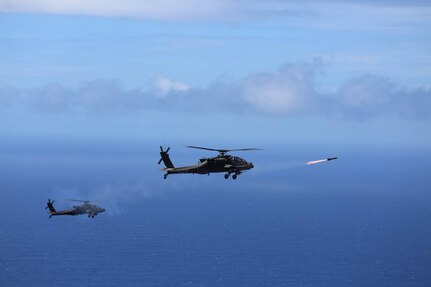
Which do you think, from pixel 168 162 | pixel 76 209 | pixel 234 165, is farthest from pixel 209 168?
pixel 76 209

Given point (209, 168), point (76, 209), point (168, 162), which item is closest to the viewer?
point (209, 168)

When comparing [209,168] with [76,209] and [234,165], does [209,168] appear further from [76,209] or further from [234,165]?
[76,209]

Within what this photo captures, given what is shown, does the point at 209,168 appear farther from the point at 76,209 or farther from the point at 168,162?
the point at 76,209

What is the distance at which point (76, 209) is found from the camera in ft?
401

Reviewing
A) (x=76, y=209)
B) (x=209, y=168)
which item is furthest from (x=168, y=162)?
(x=76, y=209)

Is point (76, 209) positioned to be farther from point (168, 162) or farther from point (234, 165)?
point (234, 165)

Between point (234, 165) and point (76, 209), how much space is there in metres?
47.8

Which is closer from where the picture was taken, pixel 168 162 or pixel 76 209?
pixel 168 162

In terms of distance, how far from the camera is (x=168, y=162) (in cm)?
9050

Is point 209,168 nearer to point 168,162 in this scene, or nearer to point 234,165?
point 234,165

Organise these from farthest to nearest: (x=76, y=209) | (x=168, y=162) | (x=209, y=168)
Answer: (x=76, y=209) < (x=168, y=162) < (x=209, y=168)

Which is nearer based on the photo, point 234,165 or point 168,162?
point 234,165

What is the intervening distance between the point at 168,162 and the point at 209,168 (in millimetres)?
8850

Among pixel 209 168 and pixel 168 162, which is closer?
pixel 209 168
